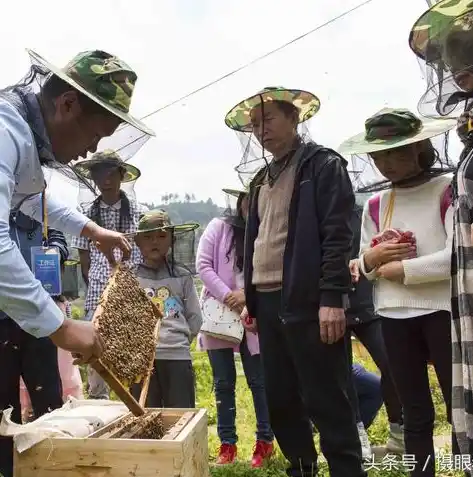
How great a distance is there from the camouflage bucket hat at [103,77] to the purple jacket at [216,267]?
2.15 metres

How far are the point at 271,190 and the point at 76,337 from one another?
1523mm

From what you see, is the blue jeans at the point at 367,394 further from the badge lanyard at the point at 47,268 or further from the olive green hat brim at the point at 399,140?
the badge lanyard at the point at 47,268

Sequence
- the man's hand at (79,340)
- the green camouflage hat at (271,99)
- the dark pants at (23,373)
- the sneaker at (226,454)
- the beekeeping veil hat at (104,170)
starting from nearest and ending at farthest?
the man's hand at (79,340)
the dark pants at (23,373)
the green camouflage hat at (271,99)
the beekeeping veil hat at (104,170)
the sneaker at (226,454)

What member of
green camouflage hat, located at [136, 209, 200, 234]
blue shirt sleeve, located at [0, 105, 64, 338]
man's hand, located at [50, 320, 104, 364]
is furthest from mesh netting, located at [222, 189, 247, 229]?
blue shirt sleeve, located at [0, 105, 64, 338]

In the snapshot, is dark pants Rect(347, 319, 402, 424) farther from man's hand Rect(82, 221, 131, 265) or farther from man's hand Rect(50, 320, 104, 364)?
man's hand Rect(50, 320, 104, 364)

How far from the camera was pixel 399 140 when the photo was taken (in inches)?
117

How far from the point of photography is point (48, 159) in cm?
218

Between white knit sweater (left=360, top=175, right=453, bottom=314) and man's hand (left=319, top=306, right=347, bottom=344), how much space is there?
1.14 feet

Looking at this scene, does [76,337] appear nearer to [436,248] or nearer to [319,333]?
[319,333]

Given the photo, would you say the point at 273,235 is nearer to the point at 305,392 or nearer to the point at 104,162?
the point at 305,392

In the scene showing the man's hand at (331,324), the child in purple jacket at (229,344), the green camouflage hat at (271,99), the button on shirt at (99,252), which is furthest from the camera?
the button on shirt at (99,252)

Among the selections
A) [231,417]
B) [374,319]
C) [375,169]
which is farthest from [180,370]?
[375,169]

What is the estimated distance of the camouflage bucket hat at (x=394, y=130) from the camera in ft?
9.66

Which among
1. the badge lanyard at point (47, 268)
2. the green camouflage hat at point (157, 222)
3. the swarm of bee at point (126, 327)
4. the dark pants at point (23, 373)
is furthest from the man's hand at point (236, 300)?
the badge lanyard at point (47, 268)
